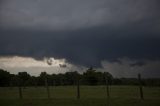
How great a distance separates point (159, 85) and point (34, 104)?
39555mm

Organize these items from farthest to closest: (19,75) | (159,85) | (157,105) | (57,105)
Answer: (19,75)
(159,85)
(57,105)
(157,105)

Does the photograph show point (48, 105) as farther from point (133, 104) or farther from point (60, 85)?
point (60, 85)

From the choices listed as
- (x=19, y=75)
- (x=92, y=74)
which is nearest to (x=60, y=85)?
(x=92, y=74)

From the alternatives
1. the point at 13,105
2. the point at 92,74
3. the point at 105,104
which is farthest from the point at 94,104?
the point at 92,74

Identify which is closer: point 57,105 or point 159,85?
point 57,105

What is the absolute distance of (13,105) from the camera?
2475 centimetres

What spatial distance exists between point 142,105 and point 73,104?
5618 millimetres

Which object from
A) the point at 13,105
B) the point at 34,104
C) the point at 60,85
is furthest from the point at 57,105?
the point at 60,85

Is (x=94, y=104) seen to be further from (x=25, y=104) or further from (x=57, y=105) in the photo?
(x=25, y=104)

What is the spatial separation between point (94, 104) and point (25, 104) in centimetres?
625

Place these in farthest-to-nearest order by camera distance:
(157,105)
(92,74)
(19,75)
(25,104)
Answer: (19,75), (92,74), (25,104), (157,105)

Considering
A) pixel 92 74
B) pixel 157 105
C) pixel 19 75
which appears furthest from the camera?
pixel 19 75

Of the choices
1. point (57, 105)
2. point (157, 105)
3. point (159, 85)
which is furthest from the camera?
point (159, 85)

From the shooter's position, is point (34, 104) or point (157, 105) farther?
point (34, 104)
